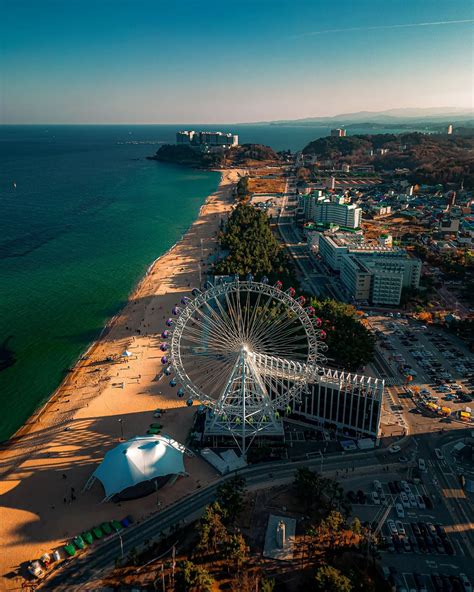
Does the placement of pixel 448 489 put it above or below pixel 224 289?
below

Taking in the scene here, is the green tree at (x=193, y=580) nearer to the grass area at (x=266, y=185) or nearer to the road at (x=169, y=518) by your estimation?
the road at (x=169, y=518)

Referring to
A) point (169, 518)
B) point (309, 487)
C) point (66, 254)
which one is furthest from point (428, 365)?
point (66, 254)

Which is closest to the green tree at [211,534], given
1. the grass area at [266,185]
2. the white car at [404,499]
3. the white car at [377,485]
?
the white car at [377,485]

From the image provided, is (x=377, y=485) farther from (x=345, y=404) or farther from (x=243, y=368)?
(x=243, y=368)

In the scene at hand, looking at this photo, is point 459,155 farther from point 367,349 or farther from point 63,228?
point 367,349

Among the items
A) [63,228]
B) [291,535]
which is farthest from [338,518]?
[63,228]

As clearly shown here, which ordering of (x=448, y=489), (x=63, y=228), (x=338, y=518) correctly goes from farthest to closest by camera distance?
1. (x=63, y=228)
2. (x=448, y=489)
3. (x=338, y=518)
